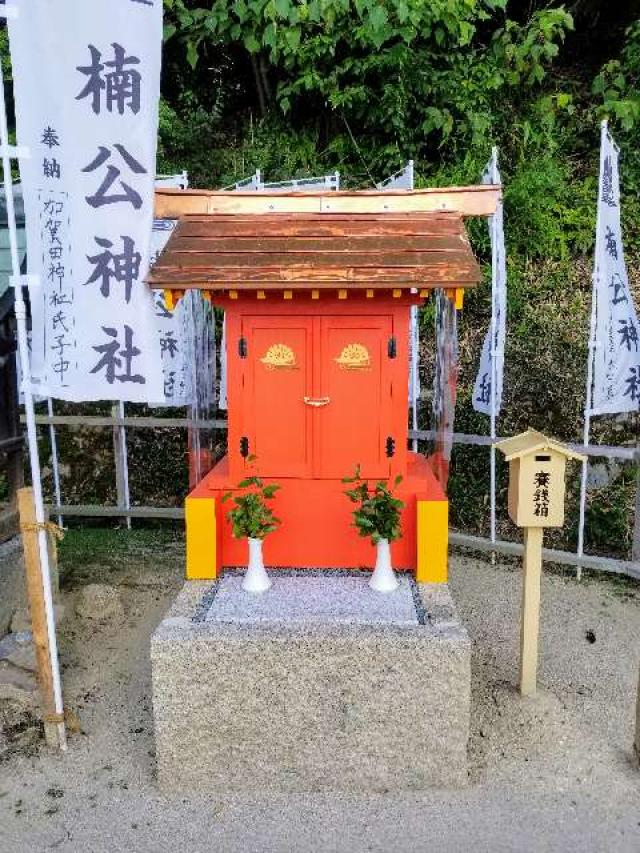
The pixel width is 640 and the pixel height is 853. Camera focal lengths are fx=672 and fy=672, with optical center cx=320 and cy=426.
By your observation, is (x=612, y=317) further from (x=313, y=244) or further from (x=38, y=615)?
(x=38, y=615)

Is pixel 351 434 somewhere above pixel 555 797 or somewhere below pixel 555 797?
above

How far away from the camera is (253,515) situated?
4211 millimetres

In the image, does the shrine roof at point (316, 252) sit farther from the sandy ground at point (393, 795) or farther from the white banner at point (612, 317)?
the sandy ground at point (393, 795)

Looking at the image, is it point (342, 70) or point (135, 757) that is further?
point (342, 70)

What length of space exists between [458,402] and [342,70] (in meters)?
4.85

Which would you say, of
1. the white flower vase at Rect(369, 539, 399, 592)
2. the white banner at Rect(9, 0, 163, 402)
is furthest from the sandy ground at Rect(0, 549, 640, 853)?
the white banner at Rect(9, 0, 163, 402)

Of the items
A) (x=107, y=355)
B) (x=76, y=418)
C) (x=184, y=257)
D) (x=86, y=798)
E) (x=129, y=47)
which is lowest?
(x=86, y=798)

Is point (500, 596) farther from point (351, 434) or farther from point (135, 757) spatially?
point (135, 757)

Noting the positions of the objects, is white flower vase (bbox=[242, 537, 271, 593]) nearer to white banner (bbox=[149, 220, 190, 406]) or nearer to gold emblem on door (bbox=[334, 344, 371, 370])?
gold emblem on door (bbox=[334, 344, 371, 370])

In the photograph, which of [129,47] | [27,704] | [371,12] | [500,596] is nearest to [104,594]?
[27,704]

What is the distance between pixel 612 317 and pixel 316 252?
3.09 metres

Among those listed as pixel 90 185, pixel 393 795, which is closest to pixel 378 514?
pixel 393 795

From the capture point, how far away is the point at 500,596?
609 cm

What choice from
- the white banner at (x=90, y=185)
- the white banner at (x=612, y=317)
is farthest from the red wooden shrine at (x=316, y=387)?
the white banner at (x=612, y=317)
